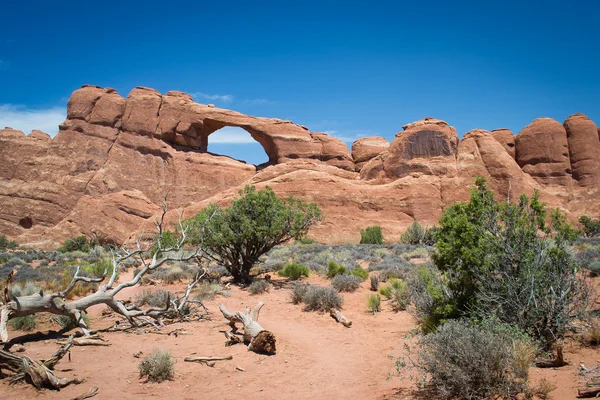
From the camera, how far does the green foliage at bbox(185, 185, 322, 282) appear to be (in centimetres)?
1470

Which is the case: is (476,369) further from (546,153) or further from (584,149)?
(584,149)

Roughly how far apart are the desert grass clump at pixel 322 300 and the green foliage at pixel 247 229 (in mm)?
4359

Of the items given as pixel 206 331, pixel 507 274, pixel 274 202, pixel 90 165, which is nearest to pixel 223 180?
pixel 90 165

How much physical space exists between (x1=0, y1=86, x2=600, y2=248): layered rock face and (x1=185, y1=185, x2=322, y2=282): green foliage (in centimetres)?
2650

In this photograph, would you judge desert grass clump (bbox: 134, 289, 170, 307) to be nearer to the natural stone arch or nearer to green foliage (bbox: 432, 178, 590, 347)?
green foliage (bbox: 432, 178, 590, 347)

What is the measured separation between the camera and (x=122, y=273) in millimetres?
19594

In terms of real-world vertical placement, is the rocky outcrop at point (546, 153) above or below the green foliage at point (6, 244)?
above

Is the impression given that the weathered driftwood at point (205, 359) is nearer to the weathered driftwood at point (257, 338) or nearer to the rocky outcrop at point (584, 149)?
the weathered driftwood at point (257, 338)

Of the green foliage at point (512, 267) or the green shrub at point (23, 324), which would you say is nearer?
the green foliage at point (512, 267)

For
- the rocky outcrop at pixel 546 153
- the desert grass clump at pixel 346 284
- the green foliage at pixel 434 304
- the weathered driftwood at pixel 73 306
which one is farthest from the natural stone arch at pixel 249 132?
the green foliage at pixel 434 304

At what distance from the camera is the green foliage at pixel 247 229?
1470cm

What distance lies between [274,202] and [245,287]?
3.68m

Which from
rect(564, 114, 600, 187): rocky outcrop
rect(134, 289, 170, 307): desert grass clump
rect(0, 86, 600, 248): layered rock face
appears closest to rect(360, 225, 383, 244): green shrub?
rect(0, 86, 600, 248): layered rock face

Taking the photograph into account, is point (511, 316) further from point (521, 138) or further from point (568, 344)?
point (521, 138)
